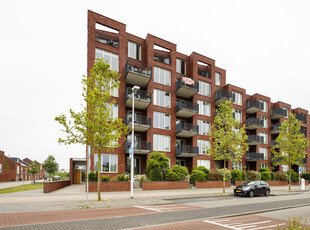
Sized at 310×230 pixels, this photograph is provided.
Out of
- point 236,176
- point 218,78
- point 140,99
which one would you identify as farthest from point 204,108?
point 140,99

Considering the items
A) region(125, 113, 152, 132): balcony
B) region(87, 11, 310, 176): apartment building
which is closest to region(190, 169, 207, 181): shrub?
region(87, 11, 310, 176): apartment building

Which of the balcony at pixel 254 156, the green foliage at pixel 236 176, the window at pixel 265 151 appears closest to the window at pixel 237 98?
the balcony at pixel 254 156

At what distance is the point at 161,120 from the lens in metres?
30.8

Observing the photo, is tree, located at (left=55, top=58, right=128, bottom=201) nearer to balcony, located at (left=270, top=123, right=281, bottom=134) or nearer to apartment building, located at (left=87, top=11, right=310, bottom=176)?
apartment building, located at (left=87, top=11, right=310, bottom=176)

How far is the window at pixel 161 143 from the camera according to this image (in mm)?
29766

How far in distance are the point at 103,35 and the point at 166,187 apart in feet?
63.6

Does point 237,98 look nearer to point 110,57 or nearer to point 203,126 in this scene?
point 203,126

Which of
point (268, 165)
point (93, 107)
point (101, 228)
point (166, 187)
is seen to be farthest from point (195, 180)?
point (268, 165)

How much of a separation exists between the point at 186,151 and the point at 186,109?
5533 mm

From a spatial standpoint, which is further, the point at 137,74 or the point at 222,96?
the point at 222,96

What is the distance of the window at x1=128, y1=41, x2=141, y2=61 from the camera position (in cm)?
3044

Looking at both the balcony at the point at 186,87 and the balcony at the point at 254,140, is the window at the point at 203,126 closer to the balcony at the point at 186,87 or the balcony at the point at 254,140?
the balcony at the point at 186,87

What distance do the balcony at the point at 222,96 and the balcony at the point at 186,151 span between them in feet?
29.9

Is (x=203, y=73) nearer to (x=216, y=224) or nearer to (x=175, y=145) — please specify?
(x=175, y=145)
